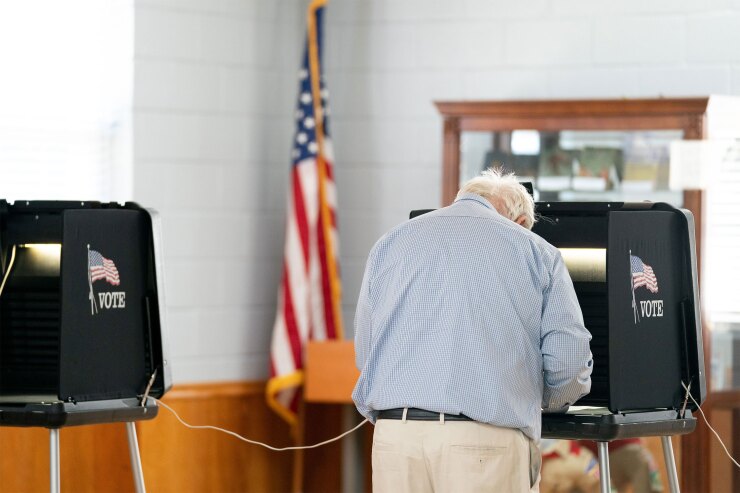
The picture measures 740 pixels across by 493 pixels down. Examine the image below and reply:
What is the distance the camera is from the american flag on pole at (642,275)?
277 cm

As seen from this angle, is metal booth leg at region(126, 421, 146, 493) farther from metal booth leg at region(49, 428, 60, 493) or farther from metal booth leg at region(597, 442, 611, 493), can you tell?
metal booth leg at region(597, 442, 611, 493)

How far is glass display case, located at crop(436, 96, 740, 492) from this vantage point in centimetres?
392

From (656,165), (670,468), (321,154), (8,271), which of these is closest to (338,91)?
(321,154)

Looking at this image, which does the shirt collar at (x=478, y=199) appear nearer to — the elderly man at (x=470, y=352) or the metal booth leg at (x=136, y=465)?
the elderly man at (x=470, y=352)

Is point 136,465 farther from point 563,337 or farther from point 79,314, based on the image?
point 563,337

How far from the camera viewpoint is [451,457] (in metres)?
2.46

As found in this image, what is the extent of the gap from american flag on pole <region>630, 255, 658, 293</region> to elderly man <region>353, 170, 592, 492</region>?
301 millimetres

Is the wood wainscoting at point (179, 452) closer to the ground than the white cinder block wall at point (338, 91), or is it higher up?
closer to the ground

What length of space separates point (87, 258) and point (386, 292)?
0.79m

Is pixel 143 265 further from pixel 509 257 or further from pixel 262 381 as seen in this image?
pixel 262 381

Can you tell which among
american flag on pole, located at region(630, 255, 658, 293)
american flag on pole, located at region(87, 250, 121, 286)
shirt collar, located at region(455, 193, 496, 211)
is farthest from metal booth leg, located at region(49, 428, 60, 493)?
american flag on pole, located at region(630, 255, 658, 293)

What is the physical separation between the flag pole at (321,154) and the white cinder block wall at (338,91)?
199 mm

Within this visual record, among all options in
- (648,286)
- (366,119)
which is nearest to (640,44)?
(366,119)

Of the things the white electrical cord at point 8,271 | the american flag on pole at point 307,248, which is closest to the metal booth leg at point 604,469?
the white electrical cord at point 8,271
